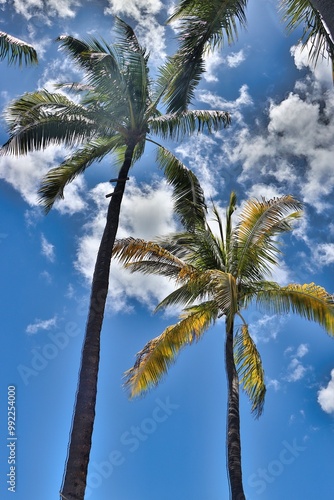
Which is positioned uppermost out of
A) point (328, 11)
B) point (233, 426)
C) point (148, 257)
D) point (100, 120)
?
point (100, 120)

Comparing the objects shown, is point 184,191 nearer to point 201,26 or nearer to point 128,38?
point 128,38

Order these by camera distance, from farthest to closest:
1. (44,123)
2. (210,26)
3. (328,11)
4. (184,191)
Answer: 1. (184,191)
2. (44,123)
3. (210,26)
4. (328,11)

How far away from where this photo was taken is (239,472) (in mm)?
13266

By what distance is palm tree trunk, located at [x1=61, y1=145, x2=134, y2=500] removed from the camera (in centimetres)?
880

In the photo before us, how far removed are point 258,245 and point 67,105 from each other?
6503 mm

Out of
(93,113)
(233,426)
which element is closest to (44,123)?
(93,113)

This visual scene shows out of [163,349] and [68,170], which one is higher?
[68,170]

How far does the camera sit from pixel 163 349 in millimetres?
15172

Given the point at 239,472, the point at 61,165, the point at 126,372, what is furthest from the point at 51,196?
the point at 239,472

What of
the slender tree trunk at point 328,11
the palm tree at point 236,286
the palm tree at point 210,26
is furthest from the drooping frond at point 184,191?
the slender tree trunk at point 328,11

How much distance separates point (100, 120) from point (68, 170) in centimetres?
180

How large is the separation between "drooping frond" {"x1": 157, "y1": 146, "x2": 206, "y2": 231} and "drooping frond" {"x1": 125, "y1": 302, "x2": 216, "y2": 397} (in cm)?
262

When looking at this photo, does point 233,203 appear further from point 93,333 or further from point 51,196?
point 93,333

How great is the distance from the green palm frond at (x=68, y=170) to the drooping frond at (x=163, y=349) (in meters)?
4.71
